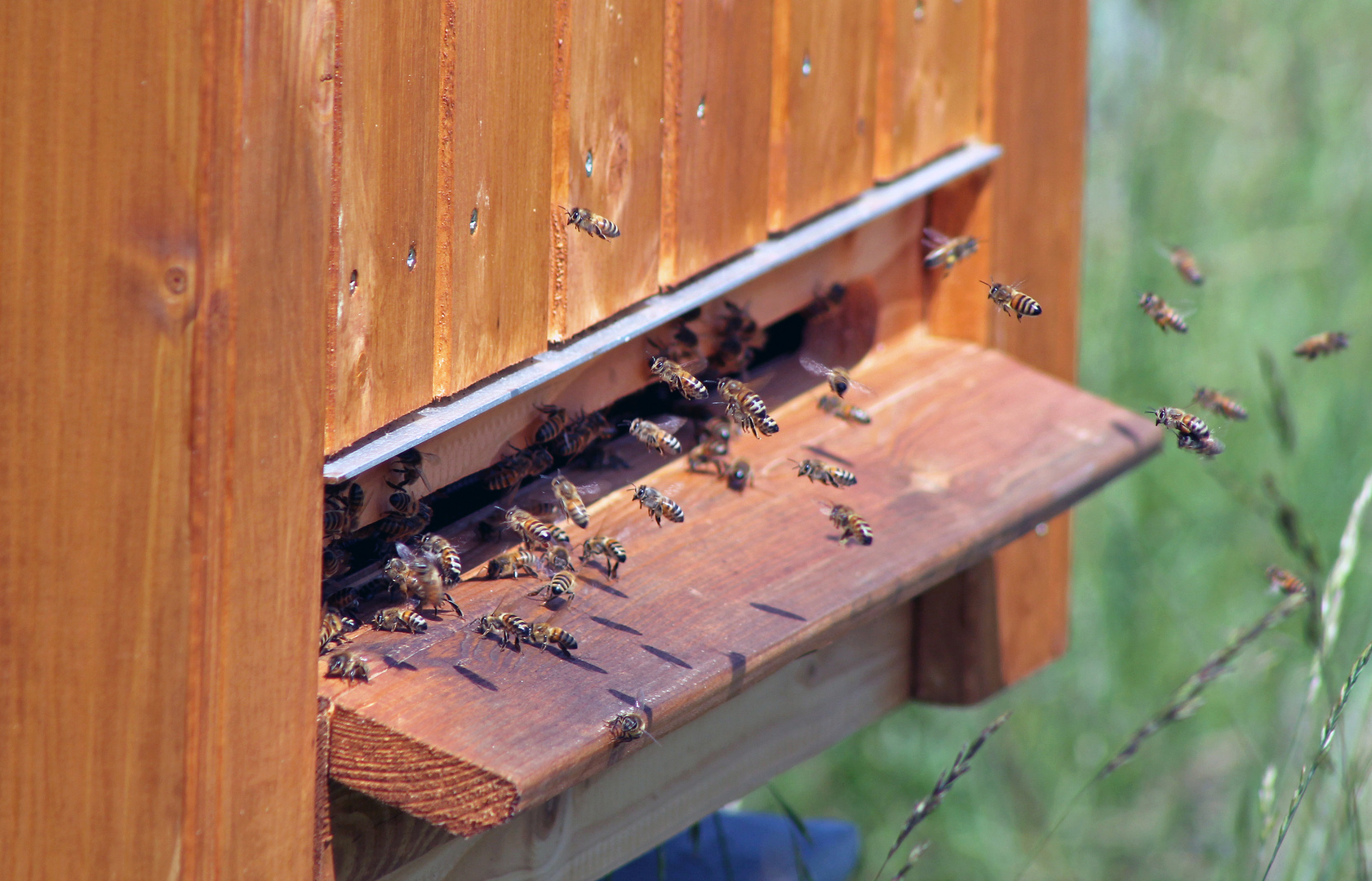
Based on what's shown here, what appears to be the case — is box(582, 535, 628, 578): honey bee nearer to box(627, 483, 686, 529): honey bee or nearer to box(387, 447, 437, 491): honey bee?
box(627, 483, 686, 529): honey bee

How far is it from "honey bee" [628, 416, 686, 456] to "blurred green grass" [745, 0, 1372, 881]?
2.62 metres

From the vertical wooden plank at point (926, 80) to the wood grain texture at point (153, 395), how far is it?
1.73 meters

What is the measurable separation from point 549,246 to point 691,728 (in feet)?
2.93

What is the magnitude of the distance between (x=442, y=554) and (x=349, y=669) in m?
0.33

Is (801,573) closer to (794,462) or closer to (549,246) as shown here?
(794,462)

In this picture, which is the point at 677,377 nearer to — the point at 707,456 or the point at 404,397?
the point at 707,456

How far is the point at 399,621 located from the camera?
2.07 meters

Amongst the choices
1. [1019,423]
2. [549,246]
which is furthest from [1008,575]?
[549,246]

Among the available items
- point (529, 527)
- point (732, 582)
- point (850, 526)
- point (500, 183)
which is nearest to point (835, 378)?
point (850, 526)

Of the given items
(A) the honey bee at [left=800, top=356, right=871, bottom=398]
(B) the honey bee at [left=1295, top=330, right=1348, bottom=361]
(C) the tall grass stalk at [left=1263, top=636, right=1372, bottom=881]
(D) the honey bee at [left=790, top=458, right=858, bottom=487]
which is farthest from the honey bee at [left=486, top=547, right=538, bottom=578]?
(B) the honey bee at [left=1295, top=330, right=1348, bottom=361]

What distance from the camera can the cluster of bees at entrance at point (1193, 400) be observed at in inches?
112

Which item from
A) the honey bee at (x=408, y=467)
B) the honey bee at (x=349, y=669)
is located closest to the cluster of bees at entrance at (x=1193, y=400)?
the honey bee at (x=408, y=467)

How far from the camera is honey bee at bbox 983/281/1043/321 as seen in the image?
10.4 ft

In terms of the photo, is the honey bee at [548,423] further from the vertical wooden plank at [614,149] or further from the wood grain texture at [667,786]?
the wood grain texture at [667,786]
